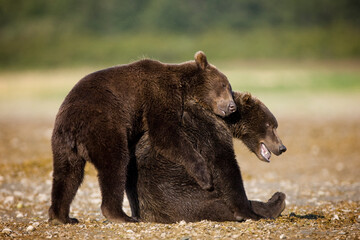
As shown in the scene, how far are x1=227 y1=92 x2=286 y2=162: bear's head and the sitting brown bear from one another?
536 mm

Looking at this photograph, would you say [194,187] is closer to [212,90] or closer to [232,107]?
[232,107]

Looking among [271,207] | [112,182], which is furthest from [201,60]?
[112,182]

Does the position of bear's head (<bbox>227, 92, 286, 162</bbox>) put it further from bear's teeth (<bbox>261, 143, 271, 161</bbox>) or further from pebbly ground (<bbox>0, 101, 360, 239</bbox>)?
pebbly ground (<bbox>0, 101, 360, 239</bbox>)

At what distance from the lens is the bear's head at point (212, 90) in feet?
25.9

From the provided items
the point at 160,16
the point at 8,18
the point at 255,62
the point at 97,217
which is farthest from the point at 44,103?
the point at 8,18

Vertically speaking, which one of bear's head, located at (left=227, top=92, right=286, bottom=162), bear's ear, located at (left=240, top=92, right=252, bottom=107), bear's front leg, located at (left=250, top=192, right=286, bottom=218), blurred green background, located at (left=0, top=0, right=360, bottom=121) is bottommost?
bear's front leg, located at (left=250, top=192, right=286, bottom=218)

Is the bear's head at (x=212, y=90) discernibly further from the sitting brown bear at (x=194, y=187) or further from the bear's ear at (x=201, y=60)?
the sitting brown bear at (x=194, y=187)

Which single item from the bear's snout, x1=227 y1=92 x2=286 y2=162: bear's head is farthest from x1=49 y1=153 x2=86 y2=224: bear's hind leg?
x1=227 y1=92 x2=286 y2=162: bear's head

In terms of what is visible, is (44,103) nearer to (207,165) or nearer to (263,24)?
(207,165)

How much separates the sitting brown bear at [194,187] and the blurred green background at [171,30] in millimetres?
90988

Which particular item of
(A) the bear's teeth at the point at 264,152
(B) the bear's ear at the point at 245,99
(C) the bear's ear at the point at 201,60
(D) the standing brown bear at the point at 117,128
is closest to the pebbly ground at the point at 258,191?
(D) the standing brown bear at the point at 117,128

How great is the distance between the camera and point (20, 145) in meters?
18.4

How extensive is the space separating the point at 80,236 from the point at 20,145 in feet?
40.5

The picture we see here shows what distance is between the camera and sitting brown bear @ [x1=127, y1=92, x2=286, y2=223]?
7305mm
